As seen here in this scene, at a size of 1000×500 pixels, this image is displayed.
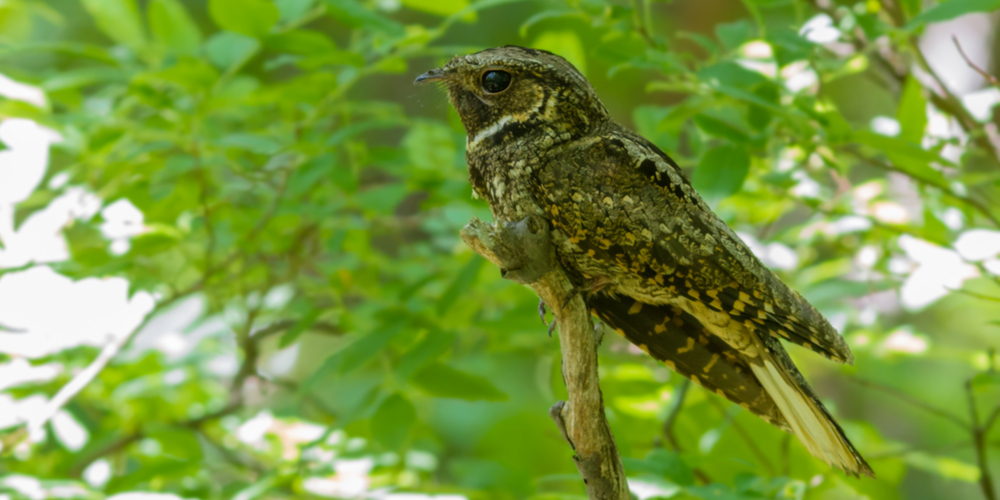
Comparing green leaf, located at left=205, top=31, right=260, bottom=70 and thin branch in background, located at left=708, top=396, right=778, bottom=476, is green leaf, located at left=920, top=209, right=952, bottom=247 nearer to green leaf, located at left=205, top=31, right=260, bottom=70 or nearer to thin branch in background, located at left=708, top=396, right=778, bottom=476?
thin branch in background, located at left=708, top=396, right=778, bottom=476

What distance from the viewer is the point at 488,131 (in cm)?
185

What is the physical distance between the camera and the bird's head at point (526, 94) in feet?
5.79

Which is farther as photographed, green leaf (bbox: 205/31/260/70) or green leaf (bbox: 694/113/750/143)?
green leaf (bbox: 205/31/260/70)

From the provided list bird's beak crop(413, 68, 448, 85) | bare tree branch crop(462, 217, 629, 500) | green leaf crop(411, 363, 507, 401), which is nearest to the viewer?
bare tree branch crop(462, 217, 629, 500)

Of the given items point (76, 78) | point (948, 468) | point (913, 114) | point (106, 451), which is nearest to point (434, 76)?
point (913, 114)

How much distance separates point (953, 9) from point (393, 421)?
1.81 meters

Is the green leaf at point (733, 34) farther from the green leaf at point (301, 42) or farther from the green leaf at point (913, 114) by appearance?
the green leaf at point (301, 42)

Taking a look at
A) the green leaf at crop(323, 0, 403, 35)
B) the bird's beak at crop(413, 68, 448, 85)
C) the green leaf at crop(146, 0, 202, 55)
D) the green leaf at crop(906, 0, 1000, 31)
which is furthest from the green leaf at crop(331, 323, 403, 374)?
the green leaf at crop(906, 0, 1000, 31)

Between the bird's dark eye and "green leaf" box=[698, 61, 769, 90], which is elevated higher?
"green leaf" box=[698, 61, 769, 90]

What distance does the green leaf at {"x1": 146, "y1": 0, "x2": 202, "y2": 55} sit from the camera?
8.00 feet

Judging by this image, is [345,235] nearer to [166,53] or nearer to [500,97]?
[166,53]

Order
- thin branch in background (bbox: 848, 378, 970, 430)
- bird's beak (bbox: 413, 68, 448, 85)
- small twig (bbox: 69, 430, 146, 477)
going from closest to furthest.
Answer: bird's beak (bbox: 413, 68, 448, 85), thin branch in background (bbox: 848, 378, 970, 430), small twig (bbox: 69, 430, 146, 477)

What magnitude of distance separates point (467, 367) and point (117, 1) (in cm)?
187

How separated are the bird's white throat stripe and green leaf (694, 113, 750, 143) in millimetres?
515
